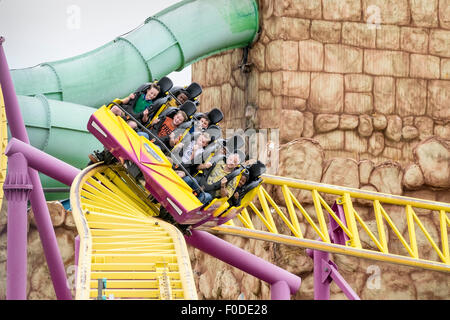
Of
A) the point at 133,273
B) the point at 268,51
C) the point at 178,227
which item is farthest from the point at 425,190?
the point at 133,273

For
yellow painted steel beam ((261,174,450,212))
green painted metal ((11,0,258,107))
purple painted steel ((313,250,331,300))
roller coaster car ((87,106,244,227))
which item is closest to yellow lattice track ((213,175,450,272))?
yellow painted steel beam ((261,174,450,212))

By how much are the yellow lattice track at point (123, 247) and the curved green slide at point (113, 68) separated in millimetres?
1439

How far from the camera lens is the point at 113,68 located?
8.47 m

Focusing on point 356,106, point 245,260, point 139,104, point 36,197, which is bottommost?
point 245,260

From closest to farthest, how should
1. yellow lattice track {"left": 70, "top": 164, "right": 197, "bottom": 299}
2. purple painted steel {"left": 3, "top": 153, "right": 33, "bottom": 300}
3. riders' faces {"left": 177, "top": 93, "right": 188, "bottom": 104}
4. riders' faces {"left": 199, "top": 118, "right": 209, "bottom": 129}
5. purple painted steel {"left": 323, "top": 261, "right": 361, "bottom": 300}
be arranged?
yellow lattice track {"left": 70, "top": 164, "right": 197, "bottom": 299}, purple painted steel {"left": 3, "top": 153, "right": 33, "bottom": 300}, riders' faces {"left": 199, "top": 118, "right": 209, "bottom": 129}, riders' faces {"left": 177, "top": 93, "right": 188, "bottom": 104}, purple painted steel {"left": 323, "top": 261, "right": 361, "bottom": 300}

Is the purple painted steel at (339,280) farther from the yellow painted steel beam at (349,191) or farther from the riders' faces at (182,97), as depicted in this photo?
the riders' faces at (182,97)

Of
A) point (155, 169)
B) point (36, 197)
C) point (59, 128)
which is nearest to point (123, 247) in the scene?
point (155, 169)

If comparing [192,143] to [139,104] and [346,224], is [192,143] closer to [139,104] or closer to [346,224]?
[139,104]

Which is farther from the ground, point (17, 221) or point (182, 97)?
point (182, 97)

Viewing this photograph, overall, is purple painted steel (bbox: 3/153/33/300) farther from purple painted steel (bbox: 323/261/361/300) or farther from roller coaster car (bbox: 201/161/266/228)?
purple painted steel (bbox: 323/261/361/300)

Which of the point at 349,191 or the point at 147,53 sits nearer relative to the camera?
the point at 349,191

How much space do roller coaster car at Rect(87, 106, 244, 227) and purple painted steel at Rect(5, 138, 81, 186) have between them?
0.40 m

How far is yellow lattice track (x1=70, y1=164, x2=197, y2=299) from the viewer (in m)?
4.93

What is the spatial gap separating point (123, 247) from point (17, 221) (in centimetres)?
115
